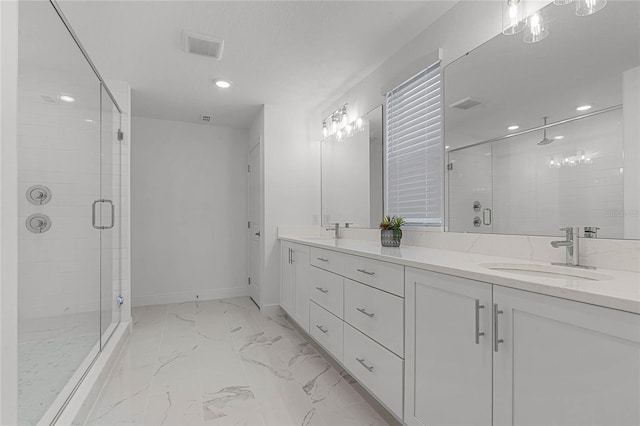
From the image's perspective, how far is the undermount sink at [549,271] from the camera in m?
1.14

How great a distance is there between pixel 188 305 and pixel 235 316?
83 cm

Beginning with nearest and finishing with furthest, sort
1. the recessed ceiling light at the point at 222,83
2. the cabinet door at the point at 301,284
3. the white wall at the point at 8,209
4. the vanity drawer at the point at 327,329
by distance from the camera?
the white wall at the point at 8,209 → the vanity drawer at the point at 327,329 → the cabinet door at the point at 301,284 → the recessed ceiling light at the point at 222,83

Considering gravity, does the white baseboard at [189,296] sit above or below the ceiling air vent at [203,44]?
below

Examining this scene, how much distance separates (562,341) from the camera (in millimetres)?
869

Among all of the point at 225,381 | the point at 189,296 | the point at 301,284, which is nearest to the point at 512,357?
the point at 225,381

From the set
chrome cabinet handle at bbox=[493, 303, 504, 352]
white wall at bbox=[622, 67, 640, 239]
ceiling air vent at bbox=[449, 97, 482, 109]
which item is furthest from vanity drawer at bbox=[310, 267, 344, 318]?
white wall at bbox=[622, 67, 640, 239]

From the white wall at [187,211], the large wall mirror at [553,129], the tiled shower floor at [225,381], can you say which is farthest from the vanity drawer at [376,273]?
the white wall at [187,211]

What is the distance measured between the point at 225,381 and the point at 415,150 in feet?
6.68

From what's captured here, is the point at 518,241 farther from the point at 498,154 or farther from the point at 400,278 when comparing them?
the point at 400,278

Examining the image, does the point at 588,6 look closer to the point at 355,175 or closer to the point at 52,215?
the point at 355,175

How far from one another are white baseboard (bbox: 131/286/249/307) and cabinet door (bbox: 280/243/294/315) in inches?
48.3

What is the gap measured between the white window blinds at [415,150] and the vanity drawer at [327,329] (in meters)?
0.89

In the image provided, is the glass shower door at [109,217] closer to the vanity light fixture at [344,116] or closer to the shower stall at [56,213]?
the shower stall at [56,213]

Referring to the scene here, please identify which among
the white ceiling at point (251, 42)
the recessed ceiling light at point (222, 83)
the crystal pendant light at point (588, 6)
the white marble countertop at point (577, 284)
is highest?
the white ceiling at point (251, 42)
